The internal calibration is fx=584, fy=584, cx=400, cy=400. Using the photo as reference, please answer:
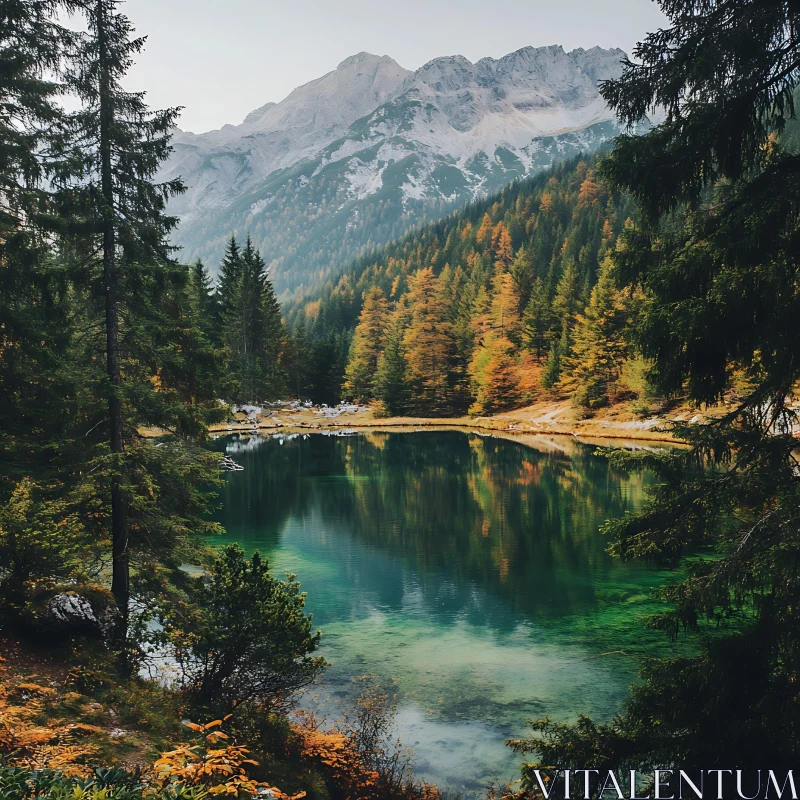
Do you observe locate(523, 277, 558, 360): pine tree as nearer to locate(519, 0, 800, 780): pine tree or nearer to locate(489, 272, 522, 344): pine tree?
locate(489, 272, 522, 344): pine tree

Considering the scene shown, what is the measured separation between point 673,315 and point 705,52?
9.29 ft

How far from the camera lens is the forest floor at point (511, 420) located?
178 feet

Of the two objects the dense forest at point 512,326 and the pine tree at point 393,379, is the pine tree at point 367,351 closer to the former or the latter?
the dense forest at point 512,326

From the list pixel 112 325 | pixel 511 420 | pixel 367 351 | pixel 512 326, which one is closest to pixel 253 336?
pixel 367 351

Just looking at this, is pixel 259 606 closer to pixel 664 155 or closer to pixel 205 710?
pixel 205 710

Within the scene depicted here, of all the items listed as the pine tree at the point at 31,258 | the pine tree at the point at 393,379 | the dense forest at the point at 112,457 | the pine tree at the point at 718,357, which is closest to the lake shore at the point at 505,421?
the pine tree at the point at 393,379

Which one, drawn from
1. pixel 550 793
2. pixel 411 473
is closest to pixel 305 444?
pixel 411 473

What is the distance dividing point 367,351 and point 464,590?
70.6m

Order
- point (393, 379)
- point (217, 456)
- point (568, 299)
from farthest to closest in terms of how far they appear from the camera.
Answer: point (393, 379) < point (568, 299) < point (217, 456)

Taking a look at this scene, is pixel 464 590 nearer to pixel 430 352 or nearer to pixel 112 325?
pixel 112 325

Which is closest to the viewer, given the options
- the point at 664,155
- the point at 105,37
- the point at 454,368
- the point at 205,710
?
the point at 664,155

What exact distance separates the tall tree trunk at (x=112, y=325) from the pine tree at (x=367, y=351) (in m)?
72.0

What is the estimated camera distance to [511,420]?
70812mm

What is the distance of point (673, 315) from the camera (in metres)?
6.09
